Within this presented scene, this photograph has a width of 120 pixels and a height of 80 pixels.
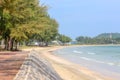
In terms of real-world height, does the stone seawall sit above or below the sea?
above

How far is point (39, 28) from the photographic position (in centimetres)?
6050

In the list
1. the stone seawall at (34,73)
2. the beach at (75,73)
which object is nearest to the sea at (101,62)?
the beach at (75,73)

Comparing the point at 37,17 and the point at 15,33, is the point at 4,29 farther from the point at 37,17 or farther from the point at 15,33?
the point at 37,17

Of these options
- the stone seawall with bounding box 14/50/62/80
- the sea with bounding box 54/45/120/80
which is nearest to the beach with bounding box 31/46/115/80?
the sea with bounding box 54/45/120/80

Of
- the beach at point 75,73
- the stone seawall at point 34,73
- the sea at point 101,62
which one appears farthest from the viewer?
the sea at point 101,62

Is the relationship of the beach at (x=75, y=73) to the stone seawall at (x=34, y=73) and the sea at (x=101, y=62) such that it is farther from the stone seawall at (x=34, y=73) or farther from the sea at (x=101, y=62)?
the stone seawall at (x=34, y=73)

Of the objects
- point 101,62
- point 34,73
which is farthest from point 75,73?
point 101,62

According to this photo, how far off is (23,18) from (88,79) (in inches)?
1215

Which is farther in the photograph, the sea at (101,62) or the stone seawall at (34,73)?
the sea at (101,62)

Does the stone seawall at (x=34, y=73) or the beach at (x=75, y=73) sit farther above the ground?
the stone seawall at (x=34, y=73)

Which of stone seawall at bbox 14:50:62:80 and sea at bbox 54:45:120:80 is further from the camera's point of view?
sea at bbox 54:45:120:80

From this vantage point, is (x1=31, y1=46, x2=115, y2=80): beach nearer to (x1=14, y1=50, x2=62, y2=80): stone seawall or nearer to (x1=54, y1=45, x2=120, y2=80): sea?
(x1=54, y1=45, x2=120, y2=80): sea

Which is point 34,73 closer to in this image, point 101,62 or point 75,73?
point 75,73

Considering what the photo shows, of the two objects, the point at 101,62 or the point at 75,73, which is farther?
the point at 101,62
